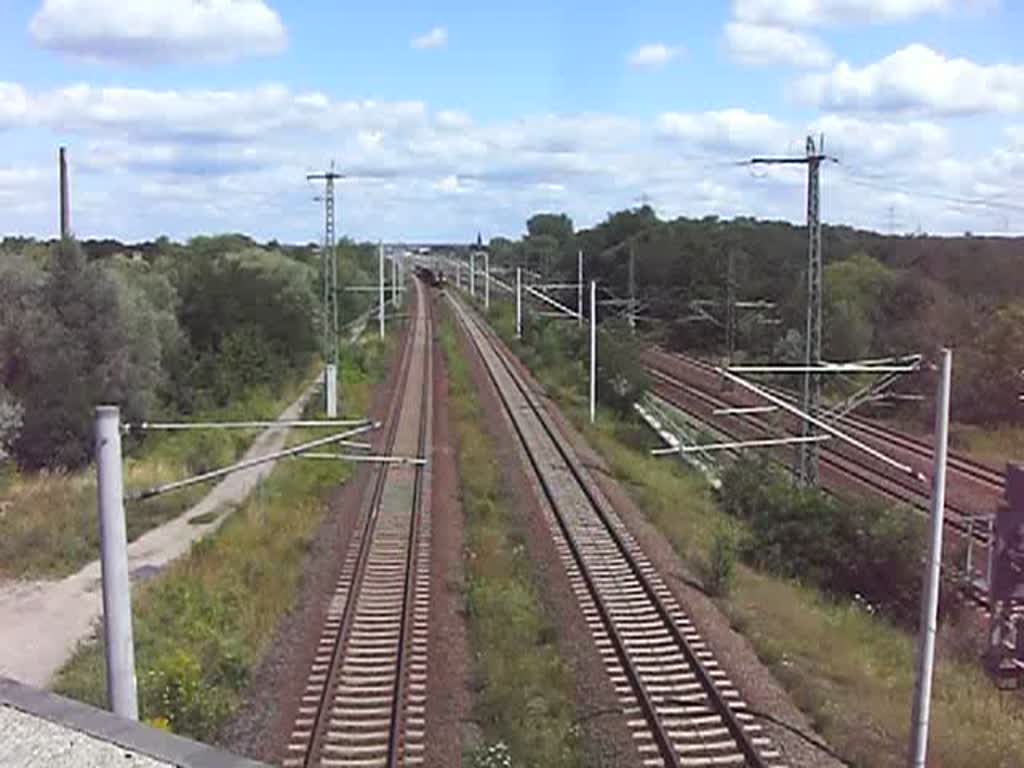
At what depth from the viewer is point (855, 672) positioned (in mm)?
17719

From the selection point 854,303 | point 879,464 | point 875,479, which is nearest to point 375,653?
point 875,479

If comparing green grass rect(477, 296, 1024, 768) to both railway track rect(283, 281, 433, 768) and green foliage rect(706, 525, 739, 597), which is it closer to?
green foliage rect(706, 525, 739, 597)

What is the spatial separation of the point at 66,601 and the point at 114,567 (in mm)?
15110

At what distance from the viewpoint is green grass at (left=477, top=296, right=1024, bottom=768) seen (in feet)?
48.1

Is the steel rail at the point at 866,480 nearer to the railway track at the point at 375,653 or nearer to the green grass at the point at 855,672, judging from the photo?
the green grass at the point at 855,672

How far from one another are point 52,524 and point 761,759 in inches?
795

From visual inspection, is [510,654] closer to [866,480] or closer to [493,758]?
[493,758]

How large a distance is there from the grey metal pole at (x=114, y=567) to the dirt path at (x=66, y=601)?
768 cm

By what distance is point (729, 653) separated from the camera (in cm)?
1753

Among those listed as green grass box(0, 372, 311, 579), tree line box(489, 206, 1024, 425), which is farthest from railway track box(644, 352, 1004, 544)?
green grass box(0, 372, 311, 579)

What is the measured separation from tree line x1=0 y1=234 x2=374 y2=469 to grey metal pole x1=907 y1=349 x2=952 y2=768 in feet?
104

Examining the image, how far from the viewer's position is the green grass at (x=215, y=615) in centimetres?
1521

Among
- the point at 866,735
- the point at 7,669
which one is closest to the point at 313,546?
the point at 7,669

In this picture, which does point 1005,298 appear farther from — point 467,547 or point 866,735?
point 866,735
